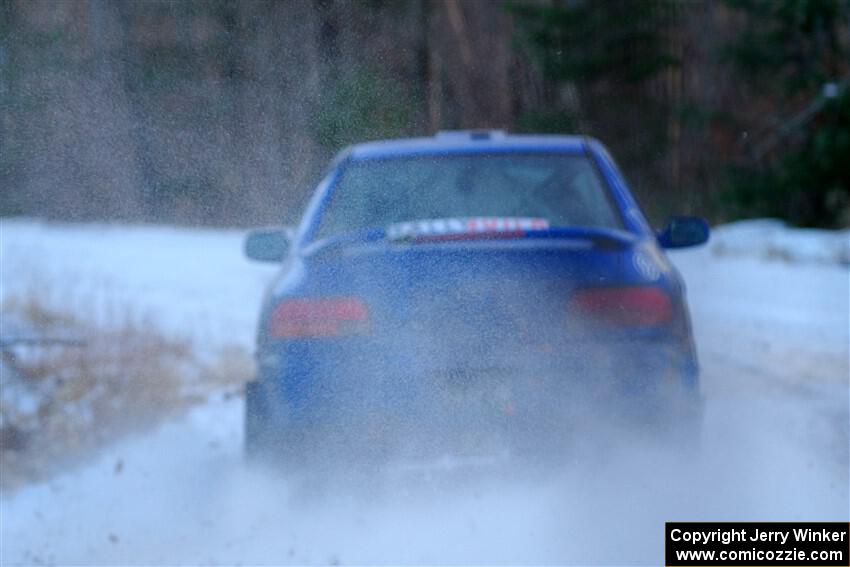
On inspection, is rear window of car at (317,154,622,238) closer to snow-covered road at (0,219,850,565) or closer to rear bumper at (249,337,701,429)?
rear bumper at (249,337,701,429)

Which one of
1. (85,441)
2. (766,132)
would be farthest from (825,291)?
(766,132)

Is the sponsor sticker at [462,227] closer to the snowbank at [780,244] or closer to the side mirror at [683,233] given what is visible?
the side mirror at [683,233]

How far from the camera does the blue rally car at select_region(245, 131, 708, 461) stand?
3.94m

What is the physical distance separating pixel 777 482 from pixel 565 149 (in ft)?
4.82

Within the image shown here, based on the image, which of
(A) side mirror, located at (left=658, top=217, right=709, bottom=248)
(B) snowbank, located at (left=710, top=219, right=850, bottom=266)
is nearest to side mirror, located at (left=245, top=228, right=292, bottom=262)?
(A) side mirror, located at (left=658, top=217, right=709, bottom=248)

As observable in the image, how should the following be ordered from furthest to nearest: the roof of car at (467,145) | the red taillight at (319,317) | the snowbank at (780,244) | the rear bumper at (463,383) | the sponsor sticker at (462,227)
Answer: the snowbank at (780,244), the roof of car at (467,145), the sponsor sticker at (462,227), the red taillight at (319,317), the rear bumper at (463,383)

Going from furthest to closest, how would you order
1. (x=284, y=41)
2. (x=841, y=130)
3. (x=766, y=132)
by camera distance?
(x=766, y=132) → (x=841, y=130) → (x=284, y=41)

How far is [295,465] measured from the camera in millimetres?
4141

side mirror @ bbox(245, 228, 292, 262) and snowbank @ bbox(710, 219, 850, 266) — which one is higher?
side mirror @ bbox(245, 228, 292, 262)

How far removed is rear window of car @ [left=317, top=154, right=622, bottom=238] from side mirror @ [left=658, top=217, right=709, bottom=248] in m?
0.64

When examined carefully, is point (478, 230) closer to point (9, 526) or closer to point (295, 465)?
point (295, 465)

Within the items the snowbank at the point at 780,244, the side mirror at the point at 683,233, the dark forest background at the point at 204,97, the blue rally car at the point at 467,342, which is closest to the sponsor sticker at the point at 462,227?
the blue rally car at the point at 467,342

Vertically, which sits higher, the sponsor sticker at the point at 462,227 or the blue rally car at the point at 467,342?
the sponsor sticker at the point at 462,227

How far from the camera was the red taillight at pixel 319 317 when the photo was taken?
404 cm
